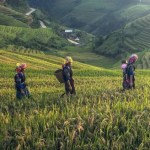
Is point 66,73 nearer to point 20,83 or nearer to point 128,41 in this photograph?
point 20,83

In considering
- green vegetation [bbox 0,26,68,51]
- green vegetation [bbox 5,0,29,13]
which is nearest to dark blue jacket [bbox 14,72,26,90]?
green vegetation [bbox 0,26,68,51]

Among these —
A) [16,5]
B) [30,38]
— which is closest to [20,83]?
[30,38]

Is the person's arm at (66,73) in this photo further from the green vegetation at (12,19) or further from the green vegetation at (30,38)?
the green vegetation at (12,19)

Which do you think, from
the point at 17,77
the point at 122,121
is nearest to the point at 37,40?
the point at 17,77

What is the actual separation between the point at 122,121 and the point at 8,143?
347cm

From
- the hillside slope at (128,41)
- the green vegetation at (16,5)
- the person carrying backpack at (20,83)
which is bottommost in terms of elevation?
the person carrying backpack at (20,83)

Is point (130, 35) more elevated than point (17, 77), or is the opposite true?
point (130, 35)

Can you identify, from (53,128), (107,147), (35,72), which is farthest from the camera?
(35,72)

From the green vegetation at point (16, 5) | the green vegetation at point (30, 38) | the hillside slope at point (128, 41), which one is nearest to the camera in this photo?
the green vegetation at point (30, 38)

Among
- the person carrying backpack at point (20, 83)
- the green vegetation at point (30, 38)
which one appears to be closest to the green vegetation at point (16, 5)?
the green vegetation at point (30, 38)

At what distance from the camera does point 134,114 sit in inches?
560

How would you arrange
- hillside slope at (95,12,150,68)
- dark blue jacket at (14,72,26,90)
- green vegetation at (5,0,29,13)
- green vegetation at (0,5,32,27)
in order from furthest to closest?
1. green vegetation at (5,0,29,13)
2. green vegetation at (0,5,32,27)
3. hillside slope at (95,12,150,68)
4. dark blue jacket at (14,72,26,90)

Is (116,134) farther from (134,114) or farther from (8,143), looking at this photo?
(8,143)

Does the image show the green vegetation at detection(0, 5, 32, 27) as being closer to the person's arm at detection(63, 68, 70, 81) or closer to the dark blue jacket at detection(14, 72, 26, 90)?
the person's arm at detection(63, 68, 70, 81)
